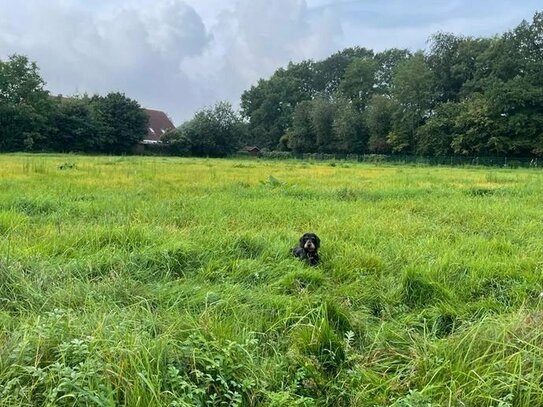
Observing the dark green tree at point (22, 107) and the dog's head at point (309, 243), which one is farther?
the dark green tree at point (22, 107)

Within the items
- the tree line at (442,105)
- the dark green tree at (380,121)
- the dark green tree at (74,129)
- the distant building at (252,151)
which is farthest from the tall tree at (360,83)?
the dark green tree at (74,129)

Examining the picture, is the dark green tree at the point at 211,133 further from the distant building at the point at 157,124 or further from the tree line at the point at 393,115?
the distant building at the point at 157,124

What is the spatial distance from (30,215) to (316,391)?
564cm

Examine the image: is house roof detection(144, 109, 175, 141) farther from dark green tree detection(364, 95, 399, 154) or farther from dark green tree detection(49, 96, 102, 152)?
dark green tree detection(364, 95, 399, 154)

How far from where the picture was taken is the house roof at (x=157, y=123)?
6022 cm

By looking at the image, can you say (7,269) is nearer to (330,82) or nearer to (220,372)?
(220,372)

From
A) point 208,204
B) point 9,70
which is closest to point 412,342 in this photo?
point 208,204

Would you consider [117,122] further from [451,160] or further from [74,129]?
[451,160]

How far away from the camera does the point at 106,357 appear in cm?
231

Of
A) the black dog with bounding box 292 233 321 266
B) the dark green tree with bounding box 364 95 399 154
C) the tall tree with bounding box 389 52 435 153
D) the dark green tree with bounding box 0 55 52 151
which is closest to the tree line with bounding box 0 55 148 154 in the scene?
the dark green tree with bounding box 0 55 52 151

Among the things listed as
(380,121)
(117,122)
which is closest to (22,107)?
(117,122)

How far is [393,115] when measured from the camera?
159 feet

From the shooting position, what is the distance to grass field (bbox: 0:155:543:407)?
89.9 inches

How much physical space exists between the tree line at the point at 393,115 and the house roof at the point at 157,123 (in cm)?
991
